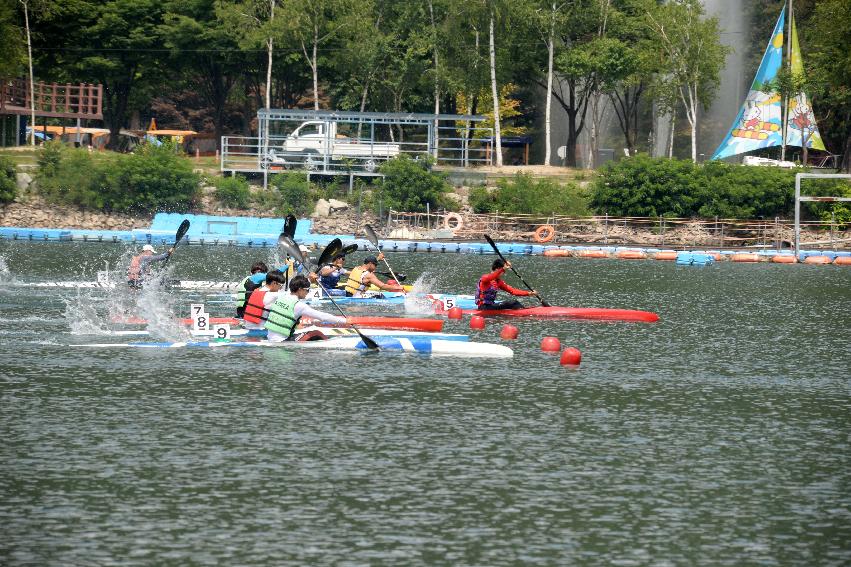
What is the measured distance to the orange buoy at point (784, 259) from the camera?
55188 millimetres

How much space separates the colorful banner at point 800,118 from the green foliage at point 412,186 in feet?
60.5

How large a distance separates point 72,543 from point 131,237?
46.5 metres

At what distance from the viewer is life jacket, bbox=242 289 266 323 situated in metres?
26.9

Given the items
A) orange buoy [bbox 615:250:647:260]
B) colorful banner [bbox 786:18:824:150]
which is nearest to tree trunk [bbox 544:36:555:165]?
colorful banner [bbox 786:18:824:150]

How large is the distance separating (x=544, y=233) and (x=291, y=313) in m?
37.9

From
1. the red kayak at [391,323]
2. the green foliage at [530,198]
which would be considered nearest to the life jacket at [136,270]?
the red kayak at [391,323]

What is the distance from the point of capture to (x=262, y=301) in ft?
88.4

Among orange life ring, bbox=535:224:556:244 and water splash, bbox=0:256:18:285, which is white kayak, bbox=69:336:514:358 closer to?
water splash, bbox=0:256:18:285

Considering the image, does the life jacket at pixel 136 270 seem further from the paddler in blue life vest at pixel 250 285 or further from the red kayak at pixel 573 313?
the red kayak at pixel 573 313

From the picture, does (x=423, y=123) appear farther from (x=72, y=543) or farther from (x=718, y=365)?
(x=72, y=543)

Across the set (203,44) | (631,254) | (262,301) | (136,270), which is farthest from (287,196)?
(262,301)

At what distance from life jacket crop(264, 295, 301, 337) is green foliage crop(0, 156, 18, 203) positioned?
4268cm

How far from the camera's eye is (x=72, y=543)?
46.9 feet

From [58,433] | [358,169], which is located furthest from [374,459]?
[358,169]
